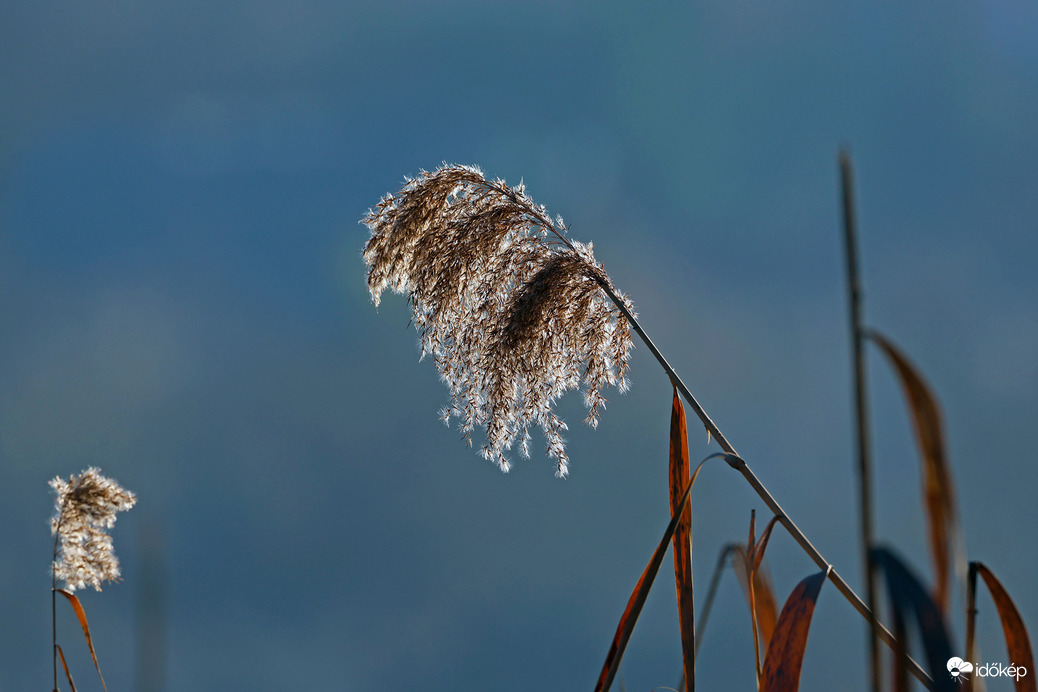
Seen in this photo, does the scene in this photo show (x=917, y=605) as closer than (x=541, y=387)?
Yes

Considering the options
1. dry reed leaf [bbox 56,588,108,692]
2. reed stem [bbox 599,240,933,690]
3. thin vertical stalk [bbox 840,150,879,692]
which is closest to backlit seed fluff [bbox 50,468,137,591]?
dry reed leaf [bbox 56,588,108,692]

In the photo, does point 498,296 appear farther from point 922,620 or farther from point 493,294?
point 922,620

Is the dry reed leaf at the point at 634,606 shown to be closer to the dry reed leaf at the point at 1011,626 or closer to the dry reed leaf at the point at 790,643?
the dry reed leaf at the point at 790,643

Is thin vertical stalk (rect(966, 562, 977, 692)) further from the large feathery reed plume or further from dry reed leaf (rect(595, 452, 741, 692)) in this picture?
the large feathery reed plume

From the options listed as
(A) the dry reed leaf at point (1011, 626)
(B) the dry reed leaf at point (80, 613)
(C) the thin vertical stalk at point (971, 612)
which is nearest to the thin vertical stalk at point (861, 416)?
(C) the thin vertical stalk at point (971, 612)

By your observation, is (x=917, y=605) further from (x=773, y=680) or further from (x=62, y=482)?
(x=62, y=482)

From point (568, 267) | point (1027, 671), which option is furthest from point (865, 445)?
point (568, 267)

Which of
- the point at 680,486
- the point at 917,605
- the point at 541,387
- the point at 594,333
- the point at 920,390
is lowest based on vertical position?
the point at 917,605
